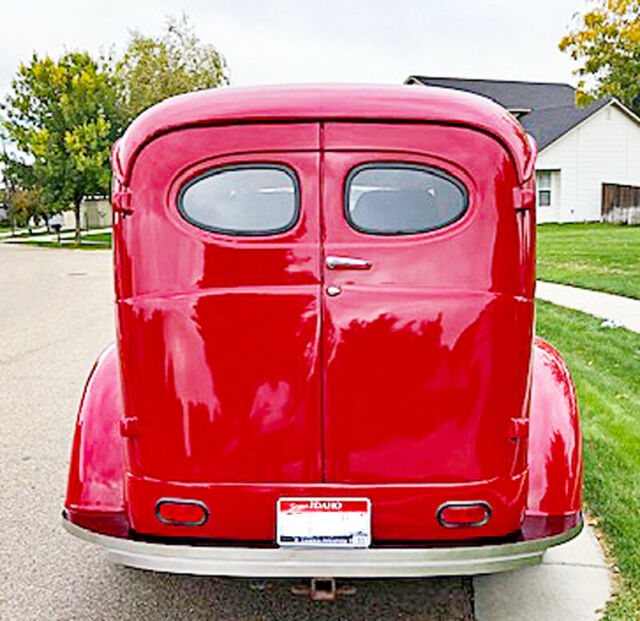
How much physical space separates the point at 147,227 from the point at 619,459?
3302 millimetres

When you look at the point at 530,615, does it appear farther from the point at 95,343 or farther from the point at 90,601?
the point at 95,343

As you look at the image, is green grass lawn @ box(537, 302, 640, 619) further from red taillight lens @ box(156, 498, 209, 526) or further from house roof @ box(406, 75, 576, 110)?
house roof @ box(406, 75, 576, 110)

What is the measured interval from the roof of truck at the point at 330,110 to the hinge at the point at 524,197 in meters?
0.04

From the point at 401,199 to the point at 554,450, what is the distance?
3.79ft

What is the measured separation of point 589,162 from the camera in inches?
1421

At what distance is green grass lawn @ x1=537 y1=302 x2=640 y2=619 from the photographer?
12.1 feet

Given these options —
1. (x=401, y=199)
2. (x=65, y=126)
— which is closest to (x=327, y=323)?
(x=401, y=199)

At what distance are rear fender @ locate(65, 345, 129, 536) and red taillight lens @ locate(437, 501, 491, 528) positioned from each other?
3.69ft

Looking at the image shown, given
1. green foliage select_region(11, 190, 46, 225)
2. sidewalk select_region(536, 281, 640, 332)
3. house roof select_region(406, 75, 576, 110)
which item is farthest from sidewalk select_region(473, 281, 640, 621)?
green foliage select_region(11, 190, 46, 225)

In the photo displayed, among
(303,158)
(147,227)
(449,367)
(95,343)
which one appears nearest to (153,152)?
(147,227)

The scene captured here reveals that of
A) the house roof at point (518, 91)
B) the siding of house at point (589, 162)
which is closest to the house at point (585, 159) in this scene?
the siding of house at point (589, 162)

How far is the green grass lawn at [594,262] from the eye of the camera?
501 inches

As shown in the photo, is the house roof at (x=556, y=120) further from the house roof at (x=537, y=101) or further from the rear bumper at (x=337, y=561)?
the rear bumper at (x=337, y=561)

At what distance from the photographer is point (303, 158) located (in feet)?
8.82
